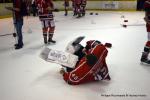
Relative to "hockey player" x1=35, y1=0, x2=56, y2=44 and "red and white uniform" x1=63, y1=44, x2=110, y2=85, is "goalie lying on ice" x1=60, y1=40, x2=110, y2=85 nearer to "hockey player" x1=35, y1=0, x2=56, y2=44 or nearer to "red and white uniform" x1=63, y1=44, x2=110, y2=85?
"red and white uniform" x1=63, y1=44, x2=110, y2=85

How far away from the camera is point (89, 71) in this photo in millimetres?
3244

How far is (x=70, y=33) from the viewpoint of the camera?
6.70 metres

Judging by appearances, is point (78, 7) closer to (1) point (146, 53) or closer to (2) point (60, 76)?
(1) point (146, 53)

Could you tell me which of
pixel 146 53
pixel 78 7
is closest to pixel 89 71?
pixel 146 53

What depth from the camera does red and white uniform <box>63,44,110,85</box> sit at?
3248 millimetres

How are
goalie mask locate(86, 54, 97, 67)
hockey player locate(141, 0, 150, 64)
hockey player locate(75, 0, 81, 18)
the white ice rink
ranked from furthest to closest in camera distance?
hockey player locate(75, 0, 81, 18) → hockey player locate(141, 0, 150, 64) → goalie mask locate(86, 54, 97, 67) → the white ice rink

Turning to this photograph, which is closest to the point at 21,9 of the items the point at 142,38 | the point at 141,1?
the point at 142,38

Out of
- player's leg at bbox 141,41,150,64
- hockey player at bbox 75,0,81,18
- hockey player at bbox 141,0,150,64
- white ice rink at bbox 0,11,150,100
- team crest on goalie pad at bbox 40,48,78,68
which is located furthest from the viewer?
hockey player at bbox 75,0,81,18

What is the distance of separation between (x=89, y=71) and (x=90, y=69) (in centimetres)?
3

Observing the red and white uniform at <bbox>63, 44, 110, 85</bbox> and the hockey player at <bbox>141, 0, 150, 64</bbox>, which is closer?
the red and white uniform at <bbox>63, 44, 110, 85</bbox>

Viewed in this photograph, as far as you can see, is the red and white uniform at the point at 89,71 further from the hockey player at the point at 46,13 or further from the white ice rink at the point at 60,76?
the hockey player at the point at 46,13

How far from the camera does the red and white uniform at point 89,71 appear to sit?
3248 millimetres

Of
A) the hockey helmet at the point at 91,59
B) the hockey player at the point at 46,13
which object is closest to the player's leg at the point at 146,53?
the hockey helmet at the point at 91,59

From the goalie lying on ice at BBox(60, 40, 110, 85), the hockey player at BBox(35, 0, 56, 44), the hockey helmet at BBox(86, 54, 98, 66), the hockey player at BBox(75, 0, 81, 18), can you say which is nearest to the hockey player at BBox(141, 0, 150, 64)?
the goalie lying on ice at BBox(60, 40, 110, 85)
